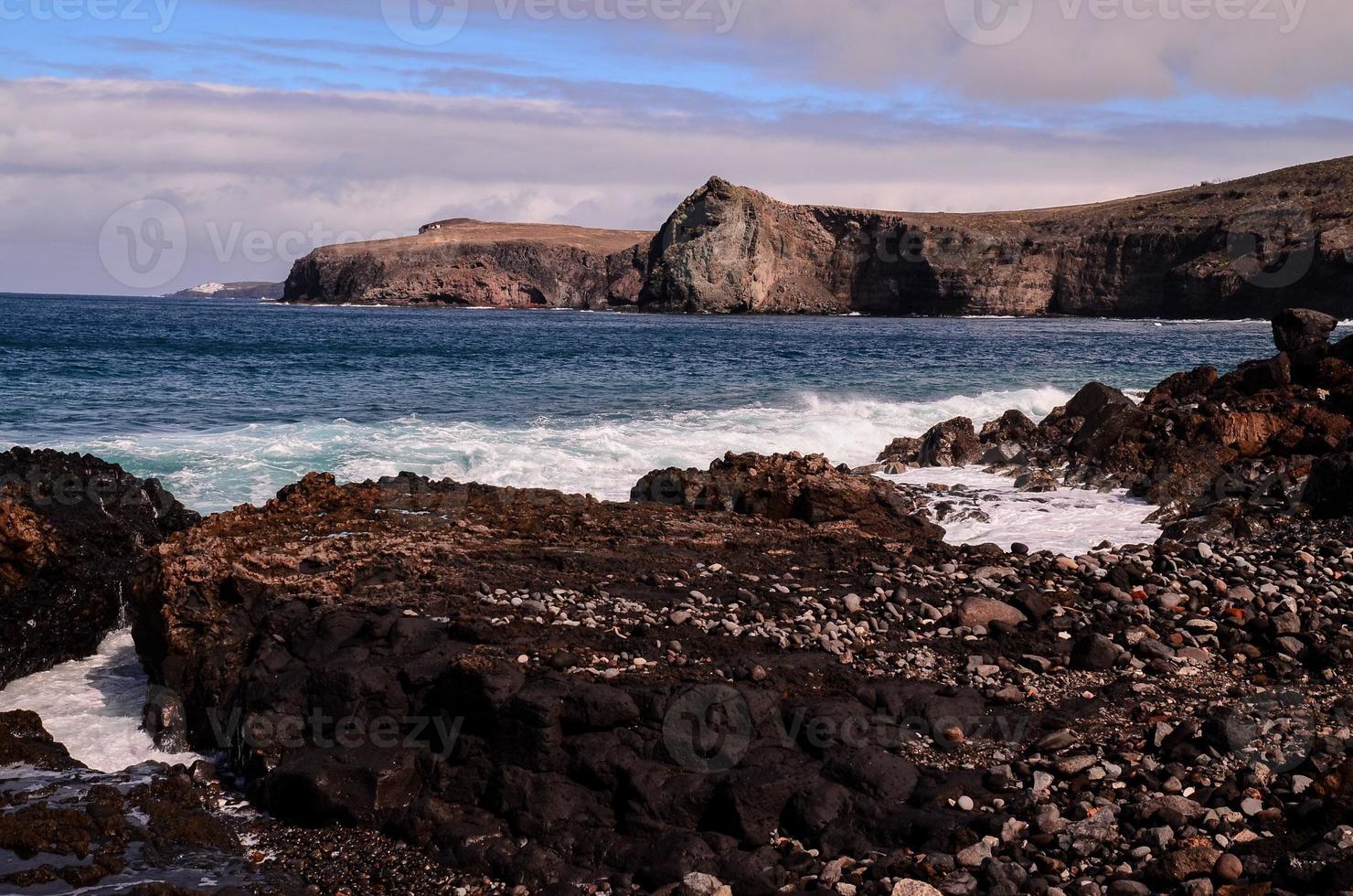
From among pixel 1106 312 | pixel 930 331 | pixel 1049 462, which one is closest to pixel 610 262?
pixel 1106 312

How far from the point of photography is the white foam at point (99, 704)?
24.3ft

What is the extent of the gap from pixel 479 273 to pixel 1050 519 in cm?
13484

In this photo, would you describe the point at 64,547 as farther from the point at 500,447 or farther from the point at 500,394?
the point at 500,394

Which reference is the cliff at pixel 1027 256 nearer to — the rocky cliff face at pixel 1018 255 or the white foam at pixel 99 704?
the rocky cliff face at pixel 1018 255

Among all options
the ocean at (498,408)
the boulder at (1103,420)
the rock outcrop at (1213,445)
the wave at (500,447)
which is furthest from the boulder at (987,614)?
the boulder at (1103,420)

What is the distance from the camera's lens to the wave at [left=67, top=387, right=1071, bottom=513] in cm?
1638

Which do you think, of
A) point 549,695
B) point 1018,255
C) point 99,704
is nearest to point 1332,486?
point 549,695

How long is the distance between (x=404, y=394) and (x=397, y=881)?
2538 cm

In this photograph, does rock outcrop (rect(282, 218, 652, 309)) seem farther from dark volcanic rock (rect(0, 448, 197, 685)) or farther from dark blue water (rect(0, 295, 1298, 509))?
dark volcanic rock (rect(0, 448, 197, 685))

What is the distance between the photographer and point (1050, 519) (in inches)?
547

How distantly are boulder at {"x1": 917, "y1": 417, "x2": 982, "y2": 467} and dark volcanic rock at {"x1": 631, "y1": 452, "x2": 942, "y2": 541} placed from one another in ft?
17.2

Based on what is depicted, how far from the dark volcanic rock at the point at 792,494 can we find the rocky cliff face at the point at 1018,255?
96.0 m

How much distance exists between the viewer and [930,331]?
246 feet

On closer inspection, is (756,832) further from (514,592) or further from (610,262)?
(610,262)
